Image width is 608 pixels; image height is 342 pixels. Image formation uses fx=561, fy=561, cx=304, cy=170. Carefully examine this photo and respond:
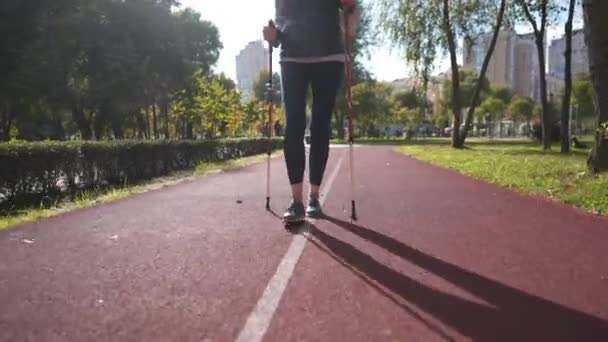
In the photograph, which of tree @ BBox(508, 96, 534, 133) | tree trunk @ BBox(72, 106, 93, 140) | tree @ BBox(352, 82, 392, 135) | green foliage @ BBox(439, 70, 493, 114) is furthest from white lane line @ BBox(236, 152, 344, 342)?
tree @ BBox(508, 96, 534, 133)

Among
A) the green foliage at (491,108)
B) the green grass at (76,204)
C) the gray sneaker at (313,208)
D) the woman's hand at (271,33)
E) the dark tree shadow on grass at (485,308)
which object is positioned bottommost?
the green grass at (76,204)

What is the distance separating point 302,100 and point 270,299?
2689 mm

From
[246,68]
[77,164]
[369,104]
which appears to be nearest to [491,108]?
[369,104]

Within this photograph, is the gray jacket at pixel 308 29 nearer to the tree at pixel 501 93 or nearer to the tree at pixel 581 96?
the tree at pixel 581 96

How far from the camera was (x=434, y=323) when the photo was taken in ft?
8.96

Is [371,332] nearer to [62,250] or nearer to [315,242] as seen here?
[315,242]

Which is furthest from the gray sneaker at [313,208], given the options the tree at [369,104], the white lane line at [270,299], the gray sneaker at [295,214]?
the tree at [369,104]

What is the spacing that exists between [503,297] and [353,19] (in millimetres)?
3307

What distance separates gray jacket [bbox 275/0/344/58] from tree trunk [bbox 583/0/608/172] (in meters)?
6.40

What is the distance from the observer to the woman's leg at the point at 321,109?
5.38 m

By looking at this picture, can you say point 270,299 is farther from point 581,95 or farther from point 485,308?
point 581,95

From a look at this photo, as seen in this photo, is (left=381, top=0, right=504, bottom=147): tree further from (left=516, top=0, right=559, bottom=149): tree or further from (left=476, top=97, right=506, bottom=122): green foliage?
(left=476, top=97, right=506, bottom=122): green foliage

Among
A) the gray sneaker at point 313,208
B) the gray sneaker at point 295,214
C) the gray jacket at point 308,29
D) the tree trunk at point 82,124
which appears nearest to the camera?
the gray sneaker at point 295,214

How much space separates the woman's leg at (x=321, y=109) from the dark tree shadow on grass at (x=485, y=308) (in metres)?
1.71
